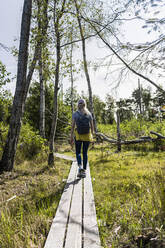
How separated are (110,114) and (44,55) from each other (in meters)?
39.4

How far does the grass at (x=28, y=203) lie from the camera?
5.68 feet

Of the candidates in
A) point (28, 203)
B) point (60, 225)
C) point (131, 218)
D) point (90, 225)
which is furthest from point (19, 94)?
point (131, 218)

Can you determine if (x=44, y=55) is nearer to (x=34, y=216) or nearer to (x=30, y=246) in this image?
(x=34, y=216)

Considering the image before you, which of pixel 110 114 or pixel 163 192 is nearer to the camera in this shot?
pixel 163 192

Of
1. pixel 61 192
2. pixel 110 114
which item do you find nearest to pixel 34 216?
pixel 61 192

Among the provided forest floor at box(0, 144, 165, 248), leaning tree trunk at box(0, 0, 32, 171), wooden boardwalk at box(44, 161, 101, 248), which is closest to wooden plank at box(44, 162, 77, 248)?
wooden boardwalk at box(44, 161, 101, 248)

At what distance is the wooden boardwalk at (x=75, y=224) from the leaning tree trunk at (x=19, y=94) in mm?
2330

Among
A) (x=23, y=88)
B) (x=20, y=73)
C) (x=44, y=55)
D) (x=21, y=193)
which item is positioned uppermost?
(x=44, y=55)

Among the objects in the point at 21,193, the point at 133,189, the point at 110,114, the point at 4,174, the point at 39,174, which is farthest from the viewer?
the point at 110,114

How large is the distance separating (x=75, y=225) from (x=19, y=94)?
369 centimetres

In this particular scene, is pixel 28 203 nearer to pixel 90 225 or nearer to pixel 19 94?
pixel 90 225

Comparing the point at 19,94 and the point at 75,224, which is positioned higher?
the point at 19,94

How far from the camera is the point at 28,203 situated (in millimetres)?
2627

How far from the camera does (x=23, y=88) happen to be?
176 inches
